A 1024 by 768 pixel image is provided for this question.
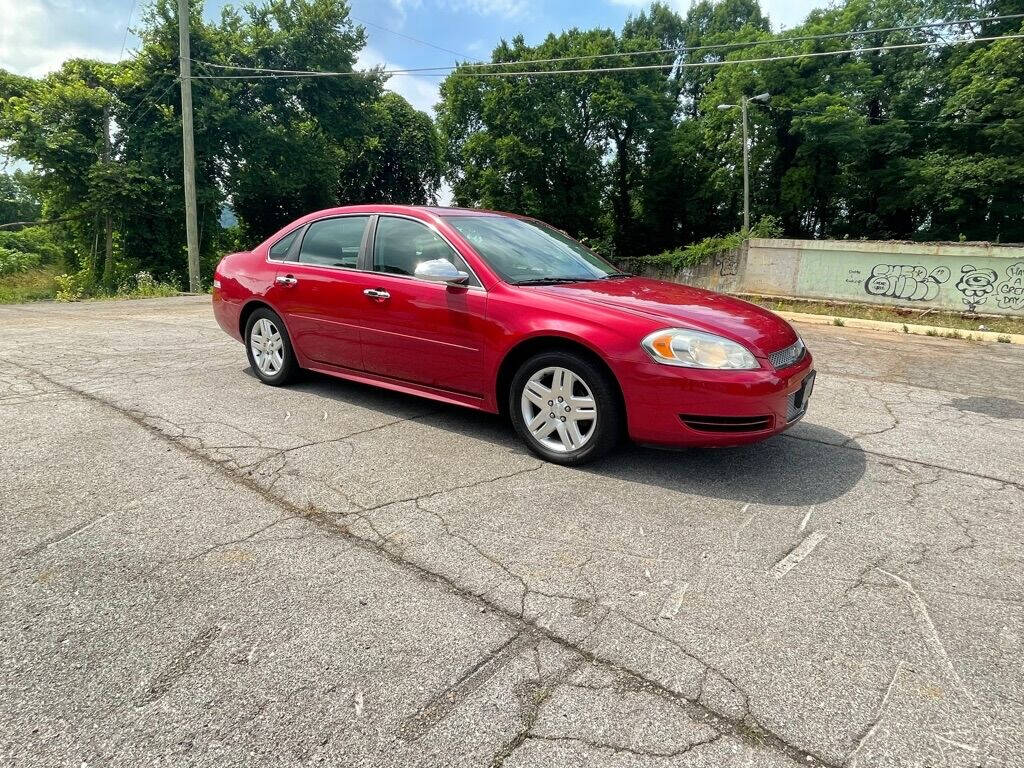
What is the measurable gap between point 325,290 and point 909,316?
13.6m

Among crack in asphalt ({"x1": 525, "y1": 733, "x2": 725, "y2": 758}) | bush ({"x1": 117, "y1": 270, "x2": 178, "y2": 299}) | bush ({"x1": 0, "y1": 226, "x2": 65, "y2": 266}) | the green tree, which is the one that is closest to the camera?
crack in asphalt ({"x1": 525, "y1": 733, "x2": 725, "y2": 758})

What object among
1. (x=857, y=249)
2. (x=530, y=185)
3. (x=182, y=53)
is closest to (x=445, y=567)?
(x=857, y=249)

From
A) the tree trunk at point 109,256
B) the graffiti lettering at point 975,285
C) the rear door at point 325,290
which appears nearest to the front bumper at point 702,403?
the rear door at point 325,290

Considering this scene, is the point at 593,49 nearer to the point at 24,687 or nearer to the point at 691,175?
the point at 691,175

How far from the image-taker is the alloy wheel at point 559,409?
3.52 meters

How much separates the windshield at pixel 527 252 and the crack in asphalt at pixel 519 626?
133 centimetres

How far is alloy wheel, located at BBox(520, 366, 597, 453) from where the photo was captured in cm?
352

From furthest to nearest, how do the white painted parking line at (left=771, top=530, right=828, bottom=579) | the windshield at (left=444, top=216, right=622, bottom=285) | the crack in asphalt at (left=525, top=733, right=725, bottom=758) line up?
the windshield at (left=444, top=216, right=622, bottom=285) < the white painted parking line at (left=771, top=530, right=828, bottom=579) < the crack in asphalt at (left=525, top=733, right=725, bottom=758)

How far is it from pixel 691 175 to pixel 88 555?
40.7 metres

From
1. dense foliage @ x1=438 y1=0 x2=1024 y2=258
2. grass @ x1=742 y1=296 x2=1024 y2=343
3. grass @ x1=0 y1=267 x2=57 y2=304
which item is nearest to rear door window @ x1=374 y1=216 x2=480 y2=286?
grass @ x1=742 y1=296 x2=1024 y2=343

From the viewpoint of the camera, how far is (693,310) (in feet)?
11.9

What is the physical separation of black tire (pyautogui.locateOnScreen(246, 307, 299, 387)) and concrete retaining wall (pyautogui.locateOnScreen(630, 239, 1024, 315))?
14159 millimetres

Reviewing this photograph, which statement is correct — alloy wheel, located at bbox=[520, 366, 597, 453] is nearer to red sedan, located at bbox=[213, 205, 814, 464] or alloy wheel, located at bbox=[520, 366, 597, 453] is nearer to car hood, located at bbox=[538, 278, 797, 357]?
red sedan, located at bbox=[213, 205, 814, 464]

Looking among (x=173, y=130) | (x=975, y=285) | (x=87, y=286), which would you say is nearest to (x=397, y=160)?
(x=173, y=130)
